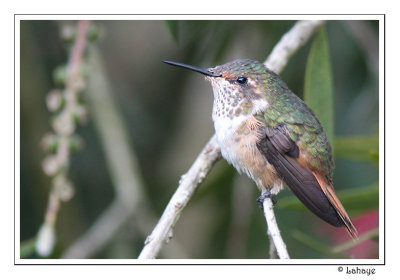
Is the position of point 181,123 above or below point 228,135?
above

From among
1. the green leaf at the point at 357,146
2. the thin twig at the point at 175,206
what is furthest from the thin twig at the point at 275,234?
the green leaf at the point at 357,146

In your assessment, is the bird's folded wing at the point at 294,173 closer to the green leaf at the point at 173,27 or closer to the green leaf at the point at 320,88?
the green leaf at the point at 320,88

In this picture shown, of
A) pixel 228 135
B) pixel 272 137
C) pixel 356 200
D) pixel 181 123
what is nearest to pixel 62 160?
pixel 228 135

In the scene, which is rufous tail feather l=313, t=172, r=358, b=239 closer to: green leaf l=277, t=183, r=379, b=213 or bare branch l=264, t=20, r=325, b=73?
green leaf l=277, t=183, r=379, b=213

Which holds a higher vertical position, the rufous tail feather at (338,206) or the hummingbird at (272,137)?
the hummingbird at (272,137)

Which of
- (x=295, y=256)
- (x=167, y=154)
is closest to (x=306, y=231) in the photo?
(x=295, y=256)

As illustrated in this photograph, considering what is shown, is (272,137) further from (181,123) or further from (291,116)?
(181,123)
